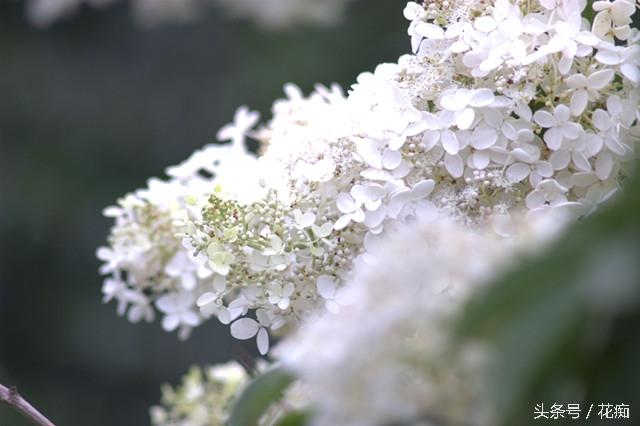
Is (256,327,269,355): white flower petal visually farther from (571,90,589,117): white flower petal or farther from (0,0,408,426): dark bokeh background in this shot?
(0,0,408,426): dark bokeh background

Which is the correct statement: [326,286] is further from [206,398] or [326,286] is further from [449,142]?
[206,398]

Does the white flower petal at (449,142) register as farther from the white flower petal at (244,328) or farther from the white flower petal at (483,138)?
the white flower petal at (244,328)

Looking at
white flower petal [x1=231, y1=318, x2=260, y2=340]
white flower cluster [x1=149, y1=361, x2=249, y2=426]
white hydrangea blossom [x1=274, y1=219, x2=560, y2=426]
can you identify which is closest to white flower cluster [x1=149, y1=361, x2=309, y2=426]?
white flower cluster [x1=149, y1=361, x2=249, y2=426]

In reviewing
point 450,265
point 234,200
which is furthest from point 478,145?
point 450,265

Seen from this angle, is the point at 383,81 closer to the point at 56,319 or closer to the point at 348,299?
the point at 348,299

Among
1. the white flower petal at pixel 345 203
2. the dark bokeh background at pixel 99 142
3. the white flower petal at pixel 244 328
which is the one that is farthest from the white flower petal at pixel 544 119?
the dark bokeh background at pixel 99 142

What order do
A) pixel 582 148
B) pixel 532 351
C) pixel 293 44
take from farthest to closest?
pixel 293 44, pixel 582 148, pixel 532 351
